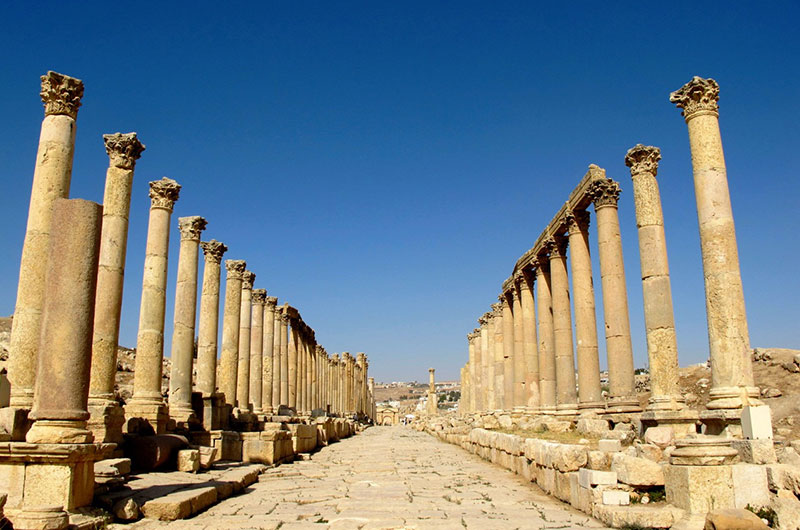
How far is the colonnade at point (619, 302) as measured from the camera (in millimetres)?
13211

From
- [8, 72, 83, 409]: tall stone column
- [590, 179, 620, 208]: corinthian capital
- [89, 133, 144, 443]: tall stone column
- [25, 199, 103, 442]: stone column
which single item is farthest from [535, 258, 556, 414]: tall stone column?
[25, 199, 103, 442]: stone column

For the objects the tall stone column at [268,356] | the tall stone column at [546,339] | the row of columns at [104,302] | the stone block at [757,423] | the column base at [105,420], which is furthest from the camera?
the tall stone column at [268,356]

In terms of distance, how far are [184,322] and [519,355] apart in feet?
57.3

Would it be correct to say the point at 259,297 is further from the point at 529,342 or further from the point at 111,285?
the point at 111,285

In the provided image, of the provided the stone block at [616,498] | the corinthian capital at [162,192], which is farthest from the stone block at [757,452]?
the corinthian capital at [162,192]

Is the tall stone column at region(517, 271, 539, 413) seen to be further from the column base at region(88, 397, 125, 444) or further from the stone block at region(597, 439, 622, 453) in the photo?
the column base at region(88, 397, 125, 444)

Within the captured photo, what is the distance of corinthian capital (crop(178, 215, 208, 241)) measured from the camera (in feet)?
63.3

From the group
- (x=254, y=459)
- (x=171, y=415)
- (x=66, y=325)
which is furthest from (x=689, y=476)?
(x=171, y=415)

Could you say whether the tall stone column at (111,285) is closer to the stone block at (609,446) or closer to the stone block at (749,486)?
the stone block at (609,446)

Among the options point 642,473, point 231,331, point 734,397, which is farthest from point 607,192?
point 231,331

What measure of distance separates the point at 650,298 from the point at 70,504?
12.9 metres

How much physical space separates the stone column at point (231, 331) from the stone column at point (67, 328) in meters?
14.2

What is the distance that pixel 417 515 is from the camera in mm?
9688

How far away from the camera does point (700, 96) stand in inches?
551
